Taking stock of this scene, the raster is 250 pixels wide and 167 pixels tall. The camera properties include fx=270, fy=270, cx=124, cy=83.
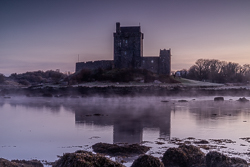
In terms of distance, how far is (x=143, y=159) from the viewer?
6398 millimetres

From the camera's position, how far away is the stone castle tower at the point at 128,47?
51.8 meters

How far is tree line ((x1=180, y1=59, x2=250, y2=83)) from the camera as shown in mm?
69625

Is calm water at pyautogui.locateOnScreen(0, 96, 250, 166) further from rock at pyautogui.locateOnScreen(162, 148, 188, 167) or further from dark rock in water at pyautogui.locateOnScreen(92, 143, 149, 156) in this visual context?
rock at pyautogui.locateOnScreen(162, 148, 188, 167)

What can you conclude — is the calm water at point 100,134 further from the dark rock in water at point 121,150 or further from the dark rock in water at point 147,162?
the dark rock in water at point 147,162

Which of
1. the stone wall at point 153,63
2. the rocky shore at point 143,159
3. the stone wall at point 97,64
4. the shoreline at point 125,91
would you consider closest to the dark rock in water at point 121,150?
the rocky shore at point 143,159

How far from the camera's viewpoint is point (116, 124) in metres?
14.1

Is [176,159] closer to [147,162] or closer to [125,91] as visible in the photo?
[147,162]

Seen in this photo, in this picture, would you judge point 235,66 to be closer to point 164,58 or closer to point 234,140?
point 164,58

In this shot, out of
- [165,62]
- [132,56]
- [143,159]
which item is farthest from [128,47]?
[143,159]

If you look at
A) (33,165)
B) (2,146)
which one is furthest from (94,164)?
(2,146)

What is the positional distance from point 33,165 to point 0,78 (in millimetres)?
58347

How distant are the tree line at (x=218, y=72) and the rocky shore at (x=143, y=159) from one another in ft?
207

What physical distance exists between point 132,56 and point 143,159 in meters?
46.1

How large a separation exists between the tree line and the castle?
22.0 meters
